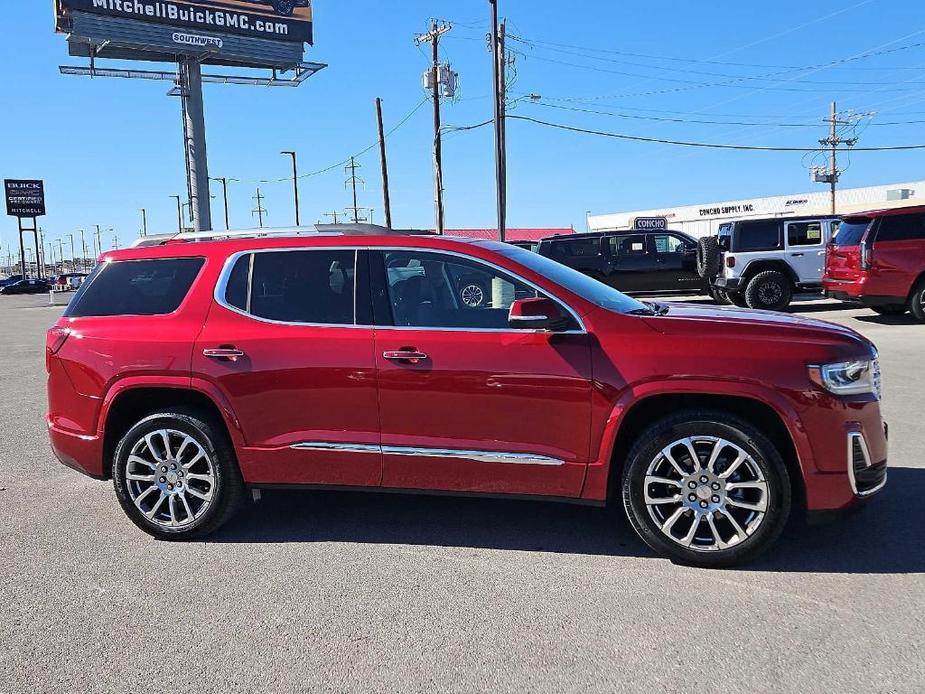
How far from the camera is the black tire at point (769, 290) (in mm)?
15922

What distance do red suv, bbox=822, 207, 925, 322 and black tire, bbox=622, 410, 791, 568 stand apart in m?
10.7

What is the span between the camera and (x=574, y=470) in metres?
3.82

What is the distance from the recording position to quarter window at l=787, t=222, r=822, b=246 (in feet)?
53.0

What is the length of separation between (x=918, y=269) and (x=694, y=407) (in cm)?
1115

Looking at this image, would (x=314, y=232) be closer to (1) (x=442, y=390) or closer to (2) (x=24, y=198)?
(1) (x=442, y=390)

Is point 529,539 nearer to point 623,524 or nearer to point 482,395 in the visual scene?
point 623,524

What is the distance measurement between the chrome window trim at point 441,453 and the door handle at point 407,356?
0.47m

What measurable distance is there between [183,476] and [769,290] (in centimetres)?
1450

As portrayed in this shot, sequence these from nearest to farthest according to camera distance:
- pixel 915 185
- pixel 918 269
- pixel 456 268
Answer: pixel 456 268, pixel 918 269, pixel 915 185

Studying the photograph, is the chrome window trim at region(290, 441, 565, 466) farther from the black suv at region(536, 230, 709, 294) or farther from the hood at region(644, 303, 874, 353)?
the black suv at region(536, 230, 709, 294)

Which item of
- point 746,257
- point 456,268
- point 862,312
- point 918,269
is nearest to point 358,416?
point 456,268

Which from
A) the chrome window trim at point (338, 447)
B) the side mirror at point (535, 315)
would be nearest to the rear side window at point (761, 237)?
the side mirror at point (535, 315)

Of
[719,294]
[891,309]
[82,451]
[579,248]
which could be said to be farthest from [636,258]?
[82,451]

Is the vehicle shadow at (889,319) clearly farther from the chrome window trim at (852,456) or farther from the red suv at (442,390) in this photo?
the chrome window trim at (852,456)
